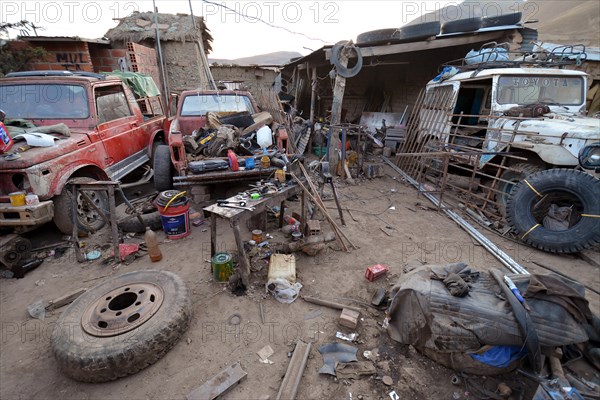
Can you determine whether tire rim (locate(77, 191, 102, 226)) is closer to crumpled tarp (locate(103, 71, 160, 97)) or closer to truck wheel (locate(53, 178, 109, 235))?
truck wheel (locate(53, 178, 109, 235))

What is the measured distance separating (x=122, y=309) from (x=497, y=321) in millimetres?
3113

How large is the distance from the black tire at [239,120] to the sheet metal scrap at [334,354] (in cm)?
453

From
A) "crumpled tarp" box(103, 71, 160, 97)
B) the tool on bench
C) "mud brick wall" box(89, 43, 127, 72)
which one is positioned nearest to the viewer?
the tool on bench

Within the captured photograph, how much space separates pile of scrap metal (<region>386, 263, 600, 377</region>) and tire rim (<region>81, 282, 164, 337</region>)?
227 cm

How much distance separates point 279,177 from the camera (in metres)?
3.99

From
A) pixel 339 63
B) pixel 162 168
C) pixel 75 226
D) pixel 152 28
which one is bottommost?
pixel 75 226

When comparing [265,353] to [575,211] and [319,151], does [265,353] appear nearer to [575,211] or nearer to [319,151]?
[575,211]

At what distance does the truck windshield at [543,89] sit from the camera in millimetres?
5352

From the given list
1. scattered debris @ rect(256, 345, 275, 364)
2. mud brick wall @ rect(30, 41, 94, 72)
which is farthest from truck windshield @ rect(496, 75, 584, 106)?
mud brick wall @ rect(30, 41, 94, 72)

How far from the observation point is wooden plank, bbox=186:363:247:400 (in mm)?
2057

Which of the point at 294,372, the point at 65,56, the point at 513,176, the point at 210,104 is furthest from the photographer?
the point at 65,56

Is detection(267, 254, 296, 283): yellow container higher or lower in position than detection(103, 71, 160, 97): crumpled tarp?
lower

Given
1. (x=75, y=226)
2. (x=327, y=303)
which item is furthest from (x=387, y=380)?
(x=75, y=226)

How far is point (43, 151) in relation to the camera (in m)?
3.55
